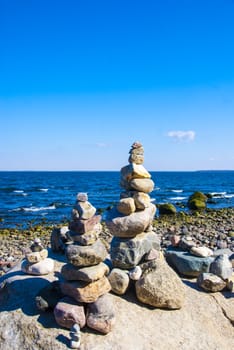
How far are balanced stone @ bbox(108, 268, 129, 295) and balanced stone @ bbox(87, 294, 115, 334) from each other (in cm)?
84

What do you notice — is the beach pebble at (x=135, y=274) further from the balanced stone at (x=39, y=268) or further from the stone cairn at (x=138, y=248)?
the balanced stone at (x=39, y=268)

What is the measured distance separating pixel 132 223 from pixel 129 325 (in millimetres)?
1983

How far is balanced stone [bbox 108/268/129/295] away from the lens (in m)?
6.76

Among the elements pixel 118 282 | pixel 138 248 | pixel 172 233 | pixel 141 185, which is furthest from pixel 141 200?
pixel 172 233

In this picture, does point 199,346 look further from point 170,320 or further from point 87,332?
point 87,332

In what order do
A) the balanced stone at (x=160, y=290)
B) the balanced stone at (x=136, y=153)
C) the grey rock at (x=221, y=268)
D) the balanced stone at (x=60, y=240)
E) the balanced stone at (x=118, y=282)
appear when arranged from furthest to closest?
the balanced stone at (x=60, y=240) < the grey rock at (x=221, y=268) < the balanced stone at (x=136, y=153) < the balanced stone at (x=118, y=282) < the balanced stone at (x=160, y=290)

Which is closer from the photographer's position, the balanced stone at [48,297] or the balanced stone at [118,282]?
the balanced stone at [48,297]

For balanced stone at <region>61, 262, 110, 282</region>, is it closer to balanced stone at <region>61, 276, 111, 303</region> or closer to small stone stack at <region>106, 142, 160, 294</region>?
balanced stone at <region>61, 276, 111, 303</region>

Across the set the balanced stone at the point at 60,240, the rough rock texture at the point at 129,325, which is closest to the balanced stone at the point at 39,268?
the rough rock texture at the point at 129,325

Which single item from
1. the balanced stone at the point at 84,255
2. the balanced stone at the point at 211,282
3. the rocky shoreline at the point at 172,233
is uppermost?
the balanced stone at the point at 84,255

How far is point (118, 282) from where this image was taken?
677cm

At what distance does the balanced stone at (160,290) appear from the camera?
6.55 metres

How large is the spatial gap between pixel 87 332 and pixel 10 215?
25.0 m

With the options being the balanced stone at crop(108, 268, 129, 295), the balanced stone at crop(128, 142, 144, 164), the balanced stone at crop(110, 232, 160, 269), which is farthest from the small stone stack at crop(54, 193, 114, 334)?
the balanced stone at crop(128, 142, 144, 164)
